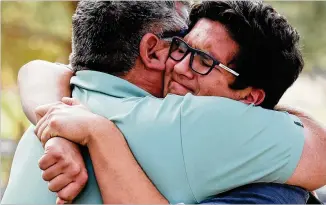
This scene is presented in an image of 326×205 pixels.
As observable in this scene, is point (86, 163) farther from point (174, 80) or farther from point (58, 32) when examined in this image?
point (58, 32)

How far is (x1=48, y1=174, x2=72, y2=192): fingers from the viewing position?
1.93 m

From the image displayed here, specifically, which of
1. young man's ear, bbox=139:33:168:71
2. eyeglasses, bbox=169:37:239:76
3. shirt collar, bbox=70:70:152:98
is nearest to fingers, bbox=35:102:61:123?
shirt collar, bbox=70:70:152:98

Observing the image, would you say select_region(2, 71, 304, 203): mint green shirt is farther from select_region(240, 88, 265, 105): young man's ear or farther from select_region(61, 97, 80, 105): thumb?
select_region(240, 88, 265, 105): young man's ear

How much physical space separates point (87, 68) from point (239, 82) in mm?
531

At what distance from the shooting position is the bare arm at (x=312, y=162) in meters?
2.05

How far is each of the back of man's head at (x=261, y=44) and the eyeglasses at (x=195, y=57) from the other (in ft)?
0.21

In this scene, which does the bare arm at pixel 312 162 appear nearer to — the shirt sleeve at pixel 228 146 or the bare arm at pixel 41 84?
the shirt sleeve at pixel 228 146

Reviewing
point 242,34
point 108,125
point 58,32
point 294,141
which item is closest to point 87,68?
point 108,125

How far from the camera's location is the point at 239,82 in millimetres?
2258

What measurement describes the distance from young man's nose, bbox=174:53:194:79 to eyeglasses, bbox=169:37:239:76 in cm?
1

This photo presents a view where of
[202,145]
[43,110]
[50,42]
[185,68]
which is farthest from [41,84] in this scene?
[50,42]

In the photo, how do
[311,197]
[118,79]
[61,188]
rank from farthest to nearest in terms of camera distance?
1. [311,197]
2. [118,79]
3. [61,188]

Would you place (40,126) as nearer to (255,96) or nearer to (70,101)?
(70,101)

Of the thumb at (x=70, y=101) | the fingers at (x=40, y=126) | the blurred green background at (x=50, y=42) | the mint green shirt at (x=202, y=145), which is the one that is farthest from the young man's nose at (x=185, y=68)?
the blurred green background at (x=50, y=42)
